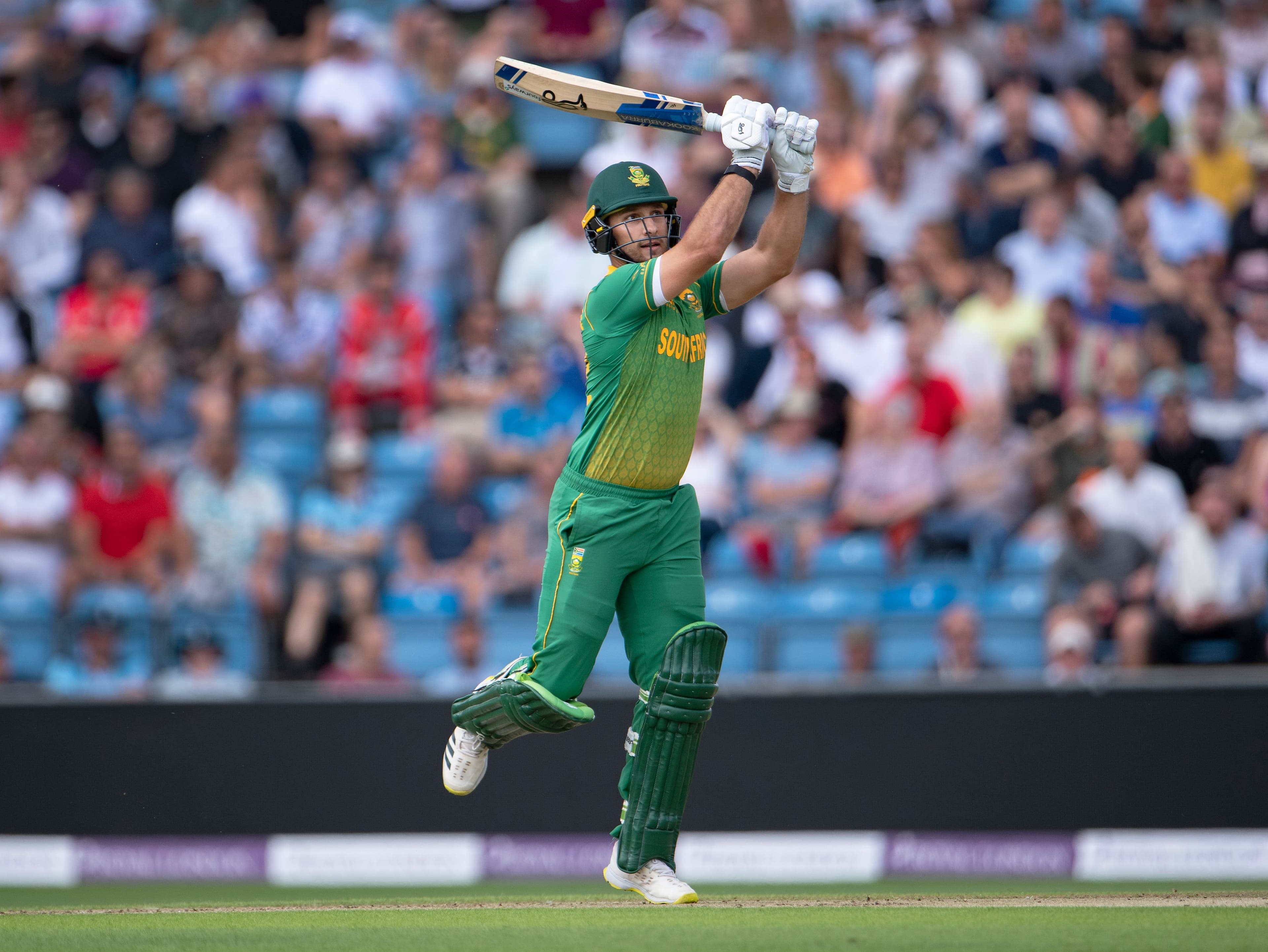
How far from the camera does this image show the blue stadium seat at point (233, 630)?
9.61 meters

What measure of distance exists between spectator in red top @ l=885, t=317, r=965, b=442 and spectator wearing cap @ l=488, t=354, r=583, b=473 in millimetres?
2095

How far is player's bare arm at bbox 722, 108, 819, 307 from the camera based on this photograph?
5387 mm

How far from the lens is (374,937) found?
4828 millimetres

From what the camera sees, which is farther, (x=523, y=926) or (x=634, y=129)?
(x=634, y=129)

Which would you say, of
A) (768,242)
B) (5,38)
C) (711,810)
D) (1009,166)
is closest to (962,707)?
(711,810)

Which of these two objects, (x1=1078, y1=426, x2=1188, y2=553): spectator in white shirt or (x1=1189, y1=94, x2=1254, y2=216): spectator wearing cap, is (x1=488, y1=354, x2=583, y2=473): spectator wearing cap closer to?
(x1=1078, y1=426, x2=1188, y2=553): spectator in white shirt

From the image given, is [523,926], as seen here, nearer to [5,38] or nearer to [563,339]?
[563,339]

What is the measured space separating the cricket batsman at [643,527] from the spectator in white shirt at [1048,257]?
6110 millimetres

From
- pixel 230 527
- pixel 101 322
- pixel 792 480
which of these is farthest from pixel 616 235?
pixel 101 322

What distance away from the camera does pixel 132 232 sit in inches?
484

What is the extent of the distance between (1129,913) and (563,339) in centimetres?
653

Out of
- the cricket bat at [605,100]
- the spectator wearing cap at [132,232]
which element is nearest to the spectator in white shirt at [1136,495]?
the cricket bat at [605,100]

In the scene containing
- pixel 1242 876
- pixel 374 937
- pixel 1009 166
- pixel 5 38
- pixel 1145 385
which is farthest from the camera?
pixel 5 38

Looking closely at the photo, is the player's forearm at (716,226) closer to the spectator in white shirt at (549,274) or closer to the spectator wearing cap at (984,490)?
the spectator wearing cap at (984,490)
